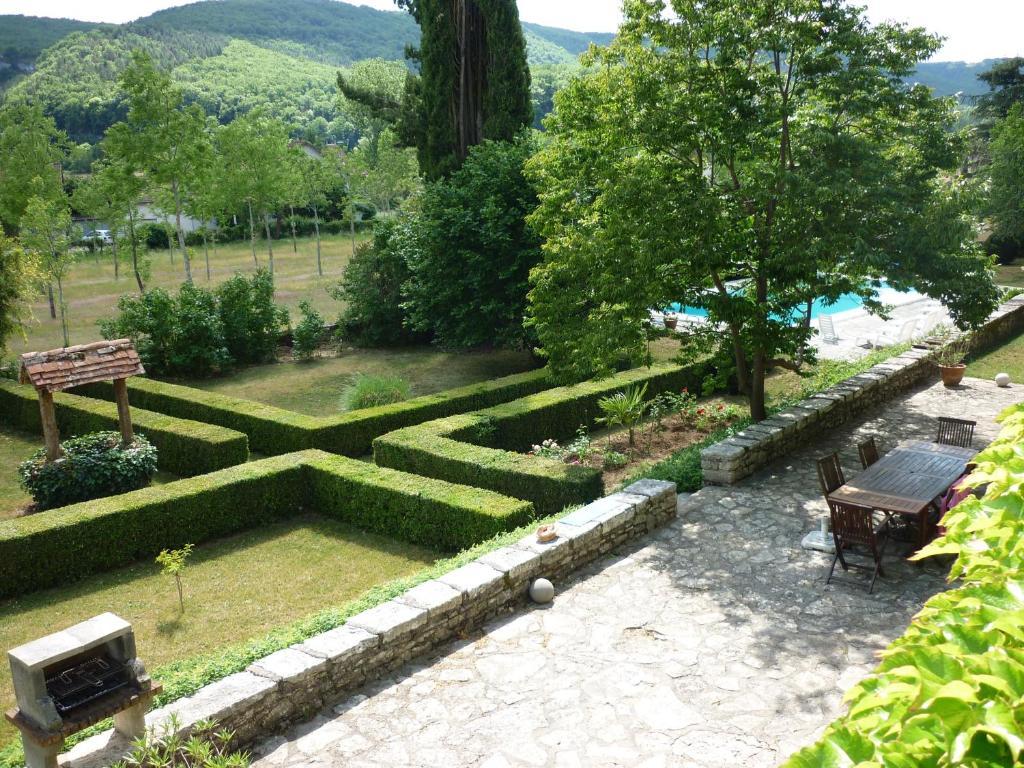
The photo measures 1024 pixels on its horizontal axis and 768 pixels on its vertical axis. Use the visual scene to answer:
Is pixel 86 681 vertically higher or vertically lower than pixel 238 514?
higher

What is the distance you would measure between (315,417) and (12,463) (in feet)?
16.9

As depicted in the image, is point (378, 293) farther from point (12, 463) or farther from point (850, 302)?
point (850, 302)

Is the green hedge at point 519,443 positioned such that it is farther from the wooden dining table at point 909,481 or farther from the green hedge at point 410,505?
the wooden dining table at point 909,481

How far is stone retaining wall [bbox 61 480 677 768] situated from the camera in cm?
563

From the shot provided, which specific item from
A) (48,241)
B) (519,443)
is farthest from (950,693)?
(48,241)

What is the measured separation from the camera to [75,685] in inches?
203

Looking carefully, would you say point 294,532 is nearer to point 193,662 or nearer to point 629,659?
point 193,662

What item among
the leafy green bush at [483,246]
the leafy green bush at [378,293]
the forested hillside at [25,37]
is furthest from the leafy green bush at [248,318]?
the forested hillside at [25,37]

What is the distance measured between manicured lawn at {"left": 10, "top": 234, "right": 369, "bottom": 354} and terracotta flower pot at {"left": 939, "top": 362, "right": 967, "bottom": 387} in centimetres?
1775

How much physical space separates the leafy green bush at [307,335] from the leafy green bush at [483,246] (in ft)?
12.1

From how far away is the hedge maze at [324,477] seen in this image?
10219 millimetres

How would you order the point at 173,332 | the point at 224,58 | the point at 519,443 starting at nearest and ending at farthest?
1. the point at 519,443
2. the point at 173,332
3. the point at 224,58

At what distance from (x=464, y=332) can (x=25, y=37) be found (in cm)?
15353

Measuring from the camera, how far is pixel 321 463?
12.1m
